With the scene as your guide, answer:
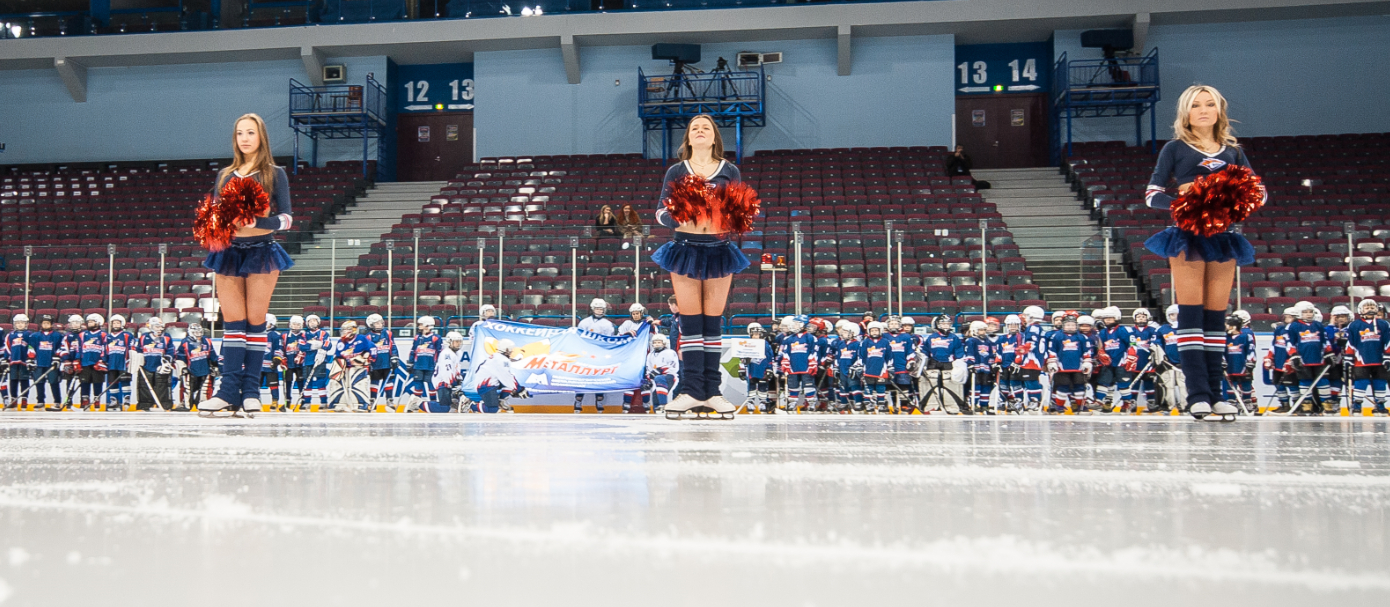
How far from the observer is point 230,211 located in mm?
3701

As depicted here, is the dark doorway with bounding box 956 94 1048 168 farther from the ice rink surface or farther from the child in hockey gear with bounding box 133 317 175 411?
the ice rink surface

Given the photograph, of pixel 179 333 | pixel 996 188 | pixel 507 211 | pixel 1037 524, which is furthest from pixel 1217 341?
pixel 996 188

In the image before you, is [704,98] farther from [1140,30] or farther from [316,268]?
[316,268]

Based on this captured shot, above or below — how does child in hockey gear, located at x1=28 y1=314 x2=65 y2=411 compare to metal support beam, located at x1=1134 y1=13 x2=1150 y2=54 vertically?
below

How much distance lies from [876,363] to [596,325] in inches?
115

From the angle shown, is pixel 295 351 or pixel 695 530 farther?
pixel 295 351

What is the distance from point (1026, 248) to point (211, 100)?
17302 mm

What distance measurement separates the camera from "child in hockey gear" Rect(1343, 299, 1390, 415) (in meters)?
8.49

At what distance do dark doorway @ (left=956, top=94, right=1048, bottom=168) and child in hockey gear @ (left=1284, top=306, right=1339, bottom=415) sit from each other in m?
10.4

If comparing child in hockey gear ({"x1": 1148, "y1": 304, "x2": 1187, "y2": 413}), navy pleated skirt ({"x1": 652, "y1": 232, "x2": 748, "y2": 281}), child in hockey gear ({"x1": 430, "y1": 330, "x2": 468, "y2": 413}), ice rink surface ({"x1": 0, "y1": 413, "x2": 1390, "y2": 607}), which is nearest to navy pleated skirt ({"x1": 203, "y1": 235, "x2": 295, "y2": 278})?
navy pleated skirt ({"x1": 652, "y1": 232, "x2": 748, "y2": 281})

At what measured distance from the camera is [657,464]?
5.68 feet

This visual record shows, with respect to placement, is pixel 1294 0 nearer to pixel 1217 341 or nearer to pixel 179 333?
pixel 1217 341

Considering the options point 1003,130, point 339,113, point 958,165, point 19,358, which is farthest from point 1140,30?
point 19,358

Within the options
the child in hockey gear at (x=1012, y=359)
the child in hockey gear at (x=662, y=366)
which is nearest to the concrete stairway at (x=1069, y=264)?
the child in hockey gear at (x=1012, y=359)
